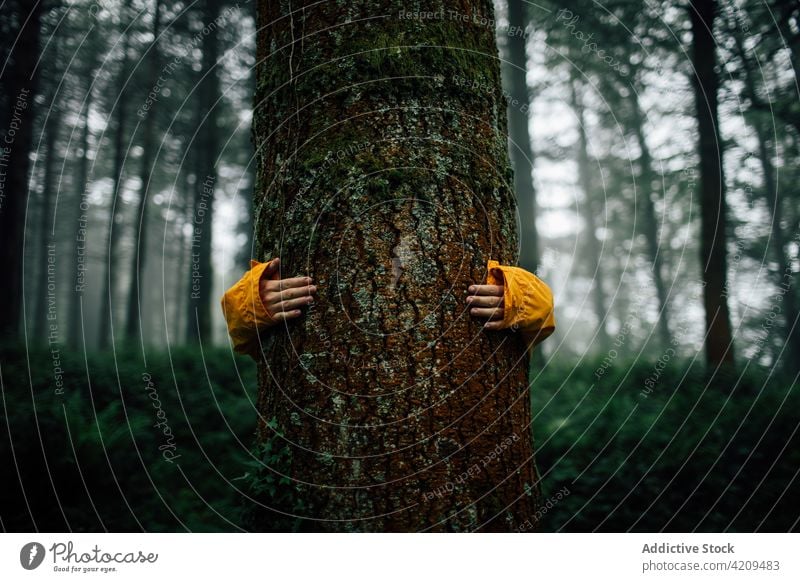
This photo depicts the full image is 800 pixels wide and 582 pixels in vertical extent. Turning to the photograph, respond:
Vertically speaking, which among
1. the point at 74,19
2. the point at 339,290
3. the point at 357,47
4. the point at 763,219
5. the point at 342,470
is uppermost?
the point at 74,19

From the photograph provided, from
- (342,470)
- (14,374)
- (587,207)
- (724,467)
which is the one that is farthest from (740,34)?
(587,207)

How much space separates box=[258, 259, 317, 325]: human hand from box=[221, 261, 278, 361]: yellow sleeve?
27 millimetres

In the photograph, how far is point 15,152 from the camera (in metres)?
7.00

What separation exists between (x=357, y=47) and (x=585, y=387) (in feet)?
26.1

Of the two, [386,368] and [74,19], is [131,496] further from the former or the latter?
[74,19]

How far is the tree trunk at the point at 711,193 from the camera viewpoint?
7.34 metres

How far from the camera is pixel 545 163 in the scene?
14.0m

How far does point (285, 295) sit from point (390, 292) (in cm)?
49

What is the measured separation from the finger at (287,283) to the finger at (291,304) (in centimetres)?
7
